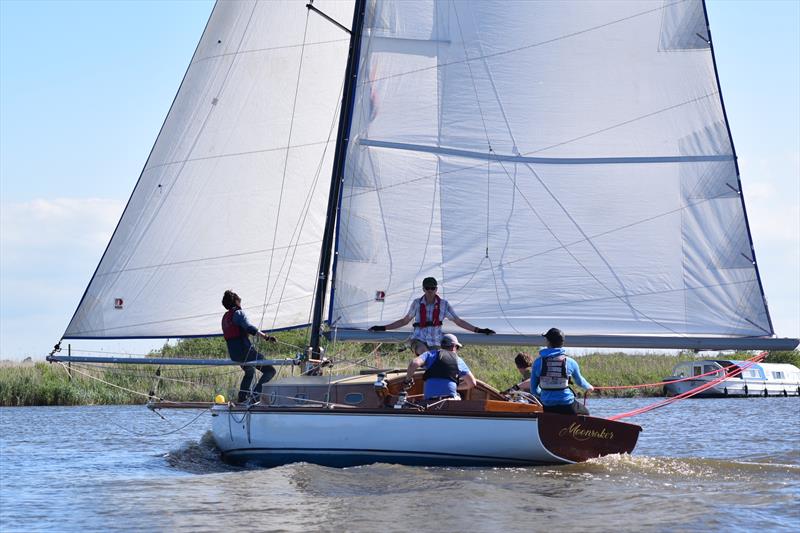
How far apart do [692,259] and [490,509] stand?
232 inches

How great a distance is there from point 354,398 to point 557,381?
8.44ft

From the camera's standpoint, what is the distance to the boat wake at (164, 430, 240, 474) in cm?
1467

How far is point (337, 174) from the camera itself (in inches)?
602

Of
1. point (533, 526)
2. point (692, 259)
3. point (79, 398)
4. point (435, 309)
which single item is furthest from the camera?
point (79, 398)

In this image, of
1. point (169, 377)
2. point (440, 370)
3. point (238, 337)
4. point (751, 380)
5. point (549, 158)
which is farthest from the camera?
point (751, 380)

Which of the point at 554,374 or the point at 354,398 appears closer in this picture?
the point at 554,374

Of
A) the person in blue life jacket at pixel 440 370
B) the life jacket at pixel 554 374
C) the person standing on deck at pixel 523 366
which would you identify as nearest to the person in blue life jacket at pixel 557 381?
the life jacket at pixel 554 374

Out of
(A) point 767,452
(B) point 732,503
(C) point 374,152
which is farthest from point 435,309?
(A) point 767,452

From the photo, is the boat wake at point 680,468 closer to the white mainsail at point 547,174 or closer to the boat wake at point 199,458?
the white mainsail at point 547,174

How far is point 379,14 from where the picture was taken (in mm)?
15438

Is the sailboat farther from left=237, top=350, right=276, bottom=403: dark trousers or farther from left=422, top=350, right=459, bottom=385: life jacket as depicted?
left=422, top=350, right=459, bottom=385: life jacket

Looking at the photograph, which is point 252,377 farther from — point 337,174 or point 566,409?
point 566,409

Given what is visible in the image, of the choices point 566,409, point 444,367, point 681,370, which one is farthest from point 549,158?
point 681,370

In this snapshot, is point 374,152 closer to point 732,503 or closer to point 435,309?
point 435,309
